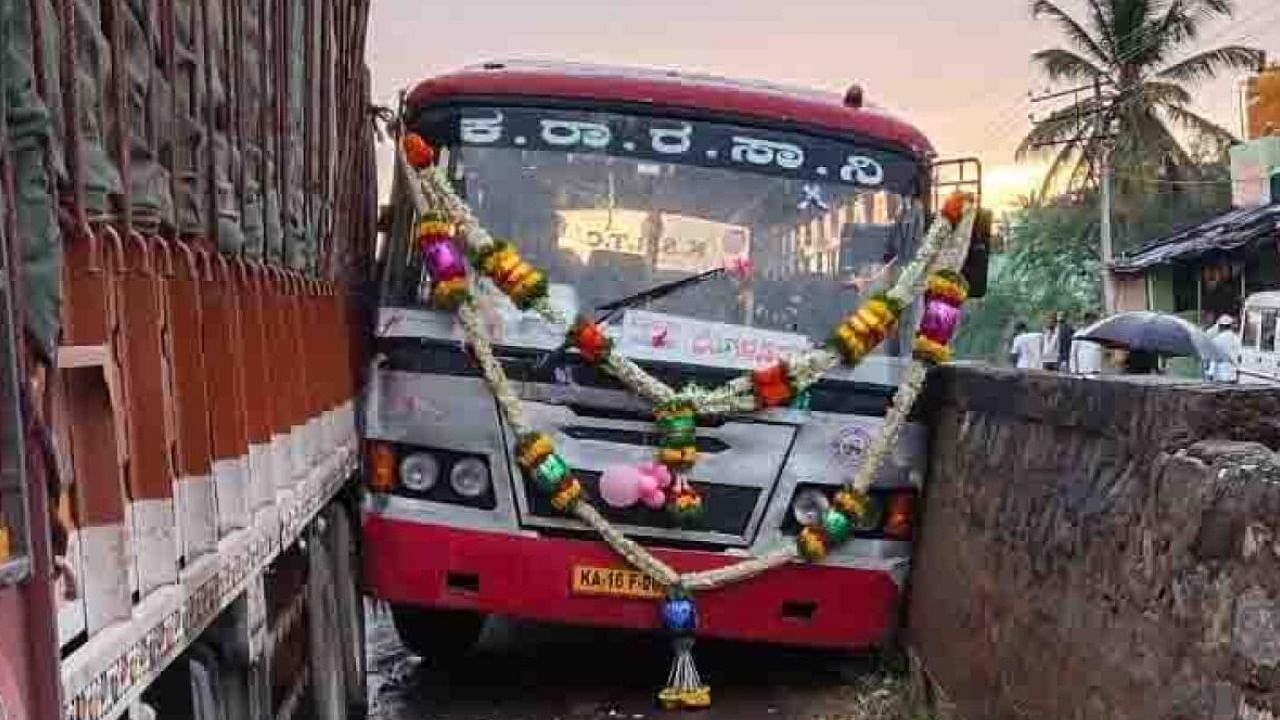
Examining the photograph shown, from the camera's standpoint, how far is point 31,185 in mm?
2012

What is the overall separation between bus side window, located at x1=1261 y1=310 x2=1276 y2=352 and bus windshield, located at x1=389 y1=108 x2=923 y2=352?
11.4m

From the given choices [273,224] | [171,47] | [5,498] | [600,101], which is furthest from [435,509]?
[5,498]

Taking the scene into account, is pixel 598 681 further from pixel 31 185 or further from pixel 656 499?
pixel 31 185

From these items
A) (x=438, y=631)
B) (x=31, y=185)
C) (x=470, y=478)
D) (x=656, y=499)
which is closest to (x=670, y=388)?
(x=656, y=499)

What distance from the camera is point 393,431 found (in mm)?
6395

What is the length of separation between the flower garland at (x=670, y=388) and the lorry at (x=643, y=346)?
6cm

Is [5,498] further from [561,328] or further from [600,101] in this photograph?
[600,101]

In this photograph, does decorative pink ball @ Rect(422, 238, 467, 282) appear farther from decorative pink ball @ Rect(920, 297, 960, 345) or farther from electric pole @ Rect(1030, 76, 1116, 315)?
electric pole @ Rect(1030, 76, 1116, 315)

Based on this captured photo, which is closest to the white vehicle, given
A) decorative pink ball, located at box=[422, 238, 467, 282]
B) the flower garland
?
the flower garland

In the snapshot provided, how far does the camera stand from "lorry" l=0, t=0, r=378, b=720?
78.0 inches

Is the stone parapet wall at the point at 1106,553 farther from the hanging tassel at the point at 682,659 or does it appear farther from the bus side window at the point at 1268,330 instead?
the bus side window at the point at 1268,330

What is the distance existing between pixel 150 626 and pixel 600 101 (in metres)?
4.37

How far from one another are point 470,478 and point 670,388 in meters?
0.89

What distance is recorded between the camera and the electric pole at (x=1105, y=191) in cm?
3291
